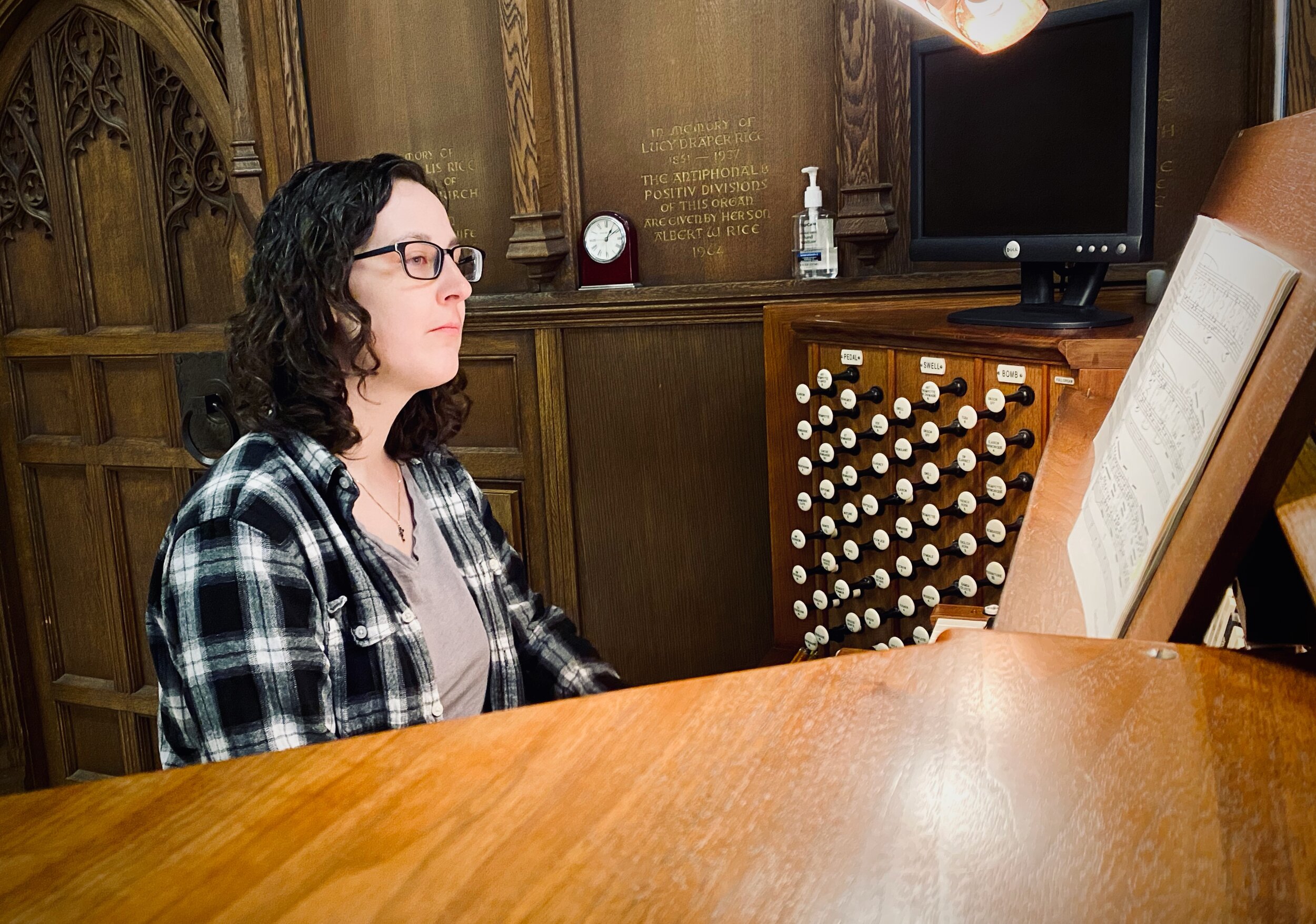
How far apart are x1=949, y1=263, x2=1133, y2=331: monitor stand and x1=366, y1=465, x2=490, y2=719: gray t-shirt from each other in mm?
1115

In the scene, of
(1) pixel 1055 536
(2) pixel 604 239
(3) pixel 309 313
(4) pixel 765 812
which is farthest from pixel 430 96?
(4) pixel 765 812

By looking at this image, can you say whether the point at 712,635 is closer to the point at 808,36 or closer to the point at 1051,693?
the point at 808,36

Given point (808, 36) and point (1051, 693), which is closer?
point (1051, 693)

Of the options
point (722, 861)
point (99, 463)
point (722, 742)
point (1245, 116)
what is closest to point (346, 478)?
point (722, 742)

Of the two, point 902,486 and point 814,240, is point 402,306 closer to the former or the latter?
point 902,486

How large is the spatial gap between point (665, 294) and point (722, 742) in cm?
259

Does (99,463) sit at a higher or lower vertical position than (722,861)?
lower

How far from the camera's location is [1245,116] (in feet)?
8.21

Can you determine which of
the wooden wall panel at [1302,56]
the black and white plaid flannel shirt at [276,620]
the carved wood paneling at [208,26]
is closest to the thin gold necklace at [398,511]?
the black and white plaid flannel shirt at [276,620]

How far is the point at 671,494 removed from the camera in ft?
10.9

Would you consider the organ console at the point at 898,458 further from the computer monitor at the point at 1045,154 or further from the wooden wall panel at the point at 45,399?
the wooden wall panel at the point at 45,399

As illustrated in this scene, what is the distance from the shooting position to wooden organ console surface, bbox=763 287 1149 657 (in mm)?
1919

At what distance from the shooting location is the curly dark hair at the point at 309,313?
6.07 feet

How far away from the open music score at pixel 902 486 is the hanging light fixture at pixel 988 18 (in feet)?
1.86
